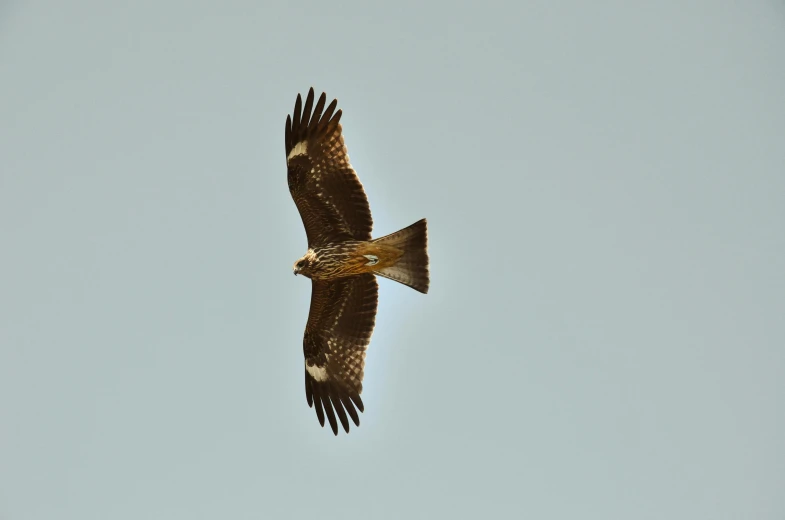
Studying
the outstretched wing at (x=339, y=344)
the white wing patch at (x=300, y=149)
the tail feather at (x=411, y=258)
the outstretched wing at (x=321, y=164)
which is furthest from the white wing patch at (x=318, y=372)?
the white wing patch at (x=300, y=149)

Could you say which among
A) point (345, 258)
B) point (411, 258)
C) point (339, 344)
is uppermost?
point (411, 258)

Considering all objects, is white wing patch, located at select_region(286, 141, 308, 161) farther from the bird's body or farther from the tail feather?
the tail feather

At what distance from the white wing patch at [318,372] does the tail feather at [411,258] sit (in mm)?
1760

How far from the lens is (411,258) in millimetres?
12789

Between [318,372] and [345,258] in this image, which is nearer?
[345,258]

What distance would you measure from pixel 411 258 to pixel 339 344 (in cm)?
180

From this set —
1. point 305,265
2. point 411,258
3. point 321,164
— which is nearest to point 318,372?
point 305,265

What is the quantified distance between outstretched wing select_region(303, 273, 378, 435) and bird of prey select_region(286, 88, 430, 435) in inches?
0.6

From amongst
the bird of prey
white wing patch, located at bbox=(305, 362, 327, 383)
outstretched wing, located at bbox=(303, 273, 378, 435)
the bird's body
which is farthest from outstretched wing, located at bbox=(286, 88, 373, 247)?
white wing patch, located at bbox=(305, 362, 327, 383)

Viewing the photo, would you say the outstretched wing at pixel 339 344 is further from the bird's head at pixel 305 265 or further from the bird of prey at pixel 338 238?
the bird's head at pixel 305 265

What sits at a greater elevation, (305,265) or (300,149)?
(300,149)

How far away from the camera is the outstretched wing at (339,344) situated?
1335 centimetres

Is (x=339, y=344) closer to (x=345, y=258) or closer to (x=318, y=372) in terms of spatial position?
(x=318, y=372)

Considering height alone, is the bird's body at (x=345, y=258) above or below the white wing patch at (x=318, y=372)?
above
